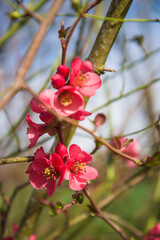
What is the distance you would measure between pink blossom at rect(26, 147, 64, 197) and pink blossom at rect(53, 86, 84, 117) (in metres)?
0.10

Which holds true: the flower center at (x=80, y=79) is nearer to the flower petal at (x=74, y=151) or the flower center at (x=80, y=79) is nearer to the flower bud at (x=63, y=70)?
the flower bud at (x=63, y=70)

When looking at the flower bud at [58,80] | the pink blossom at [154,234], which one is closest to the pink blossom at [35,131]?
the flower bud at [58,80]

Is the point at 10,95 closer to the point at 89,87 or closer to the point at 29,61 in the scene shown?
the point at 29,61

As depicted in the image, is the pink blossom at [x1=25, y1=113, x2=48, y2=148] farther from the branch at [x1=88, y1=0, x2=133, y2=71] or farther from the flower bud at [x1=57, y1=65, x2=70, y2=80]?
the branch at [x1=88, y1=0, x2=133, y2=71]

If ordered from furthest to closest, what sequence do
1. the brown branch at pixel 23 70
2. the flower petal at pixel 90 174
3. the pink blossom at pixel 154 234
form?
1. the pink blossom at pixel 154 234
2. the flower petal at pixel 90 174
3. the brown branch at pixel 23 70

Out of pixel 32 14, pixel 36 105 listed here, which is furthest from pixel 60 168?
pixel 32 14

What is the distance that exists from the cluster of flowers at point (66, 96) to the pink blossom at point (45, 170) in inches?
1.6

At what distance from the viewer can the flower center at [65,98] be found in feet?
1.66

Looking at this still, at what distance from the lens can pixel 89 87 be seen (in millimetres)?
587

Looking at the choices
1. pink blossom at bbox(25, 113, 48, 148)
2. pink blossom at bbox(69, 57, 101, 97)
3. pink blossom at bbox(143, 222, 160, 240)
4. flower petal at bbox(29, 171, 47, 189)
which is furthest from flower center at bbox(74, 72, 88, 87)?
pink blossom at bbox(143, 222, 160, 240)

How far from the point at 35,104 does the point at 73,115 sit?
9cm

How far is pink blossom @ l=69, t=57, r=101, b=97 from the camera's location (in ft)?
1.84

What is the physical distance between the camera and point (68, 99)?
1.71ft

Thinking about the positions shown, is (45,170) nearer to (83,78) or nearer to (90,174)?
(90,174)
